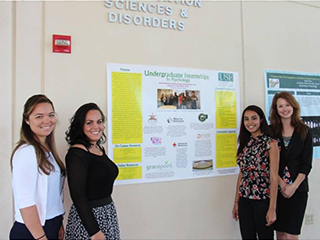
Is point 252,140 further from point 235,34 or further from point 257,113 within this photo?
point 235,34

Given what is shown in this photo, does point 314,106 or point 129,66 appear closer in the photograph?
point 129,66

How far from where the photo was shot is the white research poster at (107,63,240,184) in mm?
2359

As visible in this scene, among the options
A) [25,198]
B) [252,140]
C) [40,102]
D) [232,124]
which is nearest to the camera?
[25,198]

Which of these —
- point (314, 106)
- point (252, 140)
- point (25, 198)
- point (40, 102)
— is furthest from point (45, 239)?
point (314, 106)

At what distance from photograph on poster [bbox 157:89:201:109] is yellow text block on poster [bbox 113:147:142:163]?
1.54 ft

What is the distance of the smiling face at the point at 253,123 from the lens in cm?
233

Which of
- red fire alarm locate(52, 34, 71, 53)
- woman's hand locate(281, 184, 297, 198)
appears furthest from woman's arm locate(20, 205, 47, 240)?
woman's hand locate(281, 184, 297, 198)

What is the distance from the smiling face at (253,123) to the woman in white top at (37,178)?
5.12 feet

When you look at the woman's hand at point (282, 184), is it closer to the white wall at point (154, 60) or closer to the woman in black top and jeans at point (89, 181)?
the white wall at point (154, 60)

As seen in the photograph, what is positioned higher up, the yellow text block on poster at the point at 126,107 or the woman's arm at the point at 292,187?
the yellow text block on poster at the point at 126,107

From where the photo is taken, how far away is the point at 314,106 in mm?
3158

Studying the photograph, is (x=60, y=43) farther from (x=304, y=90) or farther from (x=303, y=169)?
(x=304, y=90)

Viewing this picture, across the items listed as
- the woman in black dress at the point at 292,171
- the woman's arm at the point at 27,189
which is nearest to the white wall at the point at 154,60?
the woman in black dress at the point at 292,171

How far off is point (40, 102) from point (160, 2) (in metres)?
1.54
